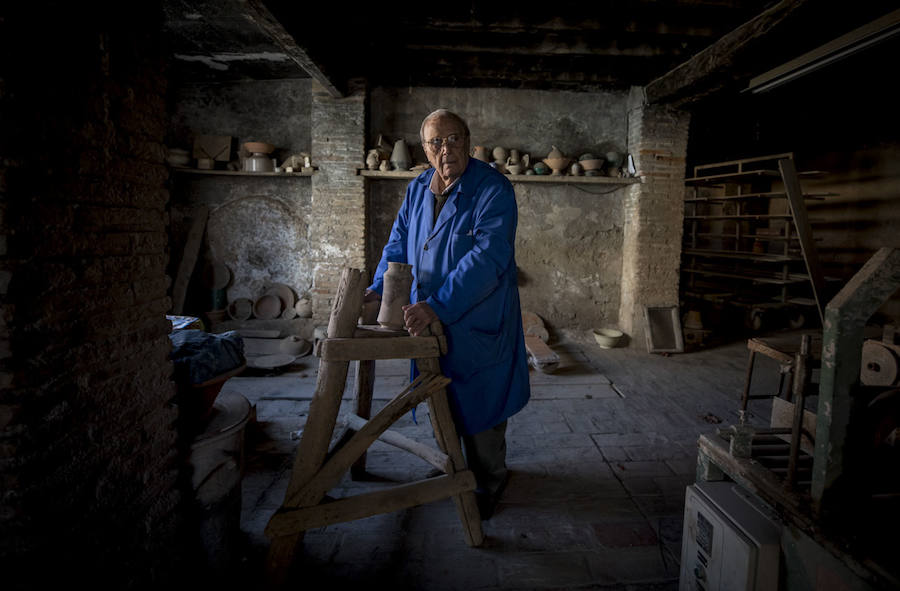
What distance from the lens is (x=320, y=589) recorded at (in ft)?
6.26

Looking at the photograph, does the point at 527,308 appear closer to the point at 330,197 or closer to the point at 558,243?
the point at 558,243

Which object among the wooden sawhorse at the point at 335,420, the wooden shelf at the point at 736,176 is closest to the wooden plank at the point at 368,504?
the wooden sawhorse at the point at 335,420

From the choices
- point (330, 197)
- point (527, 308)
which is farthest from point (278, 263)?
point (527, 308)

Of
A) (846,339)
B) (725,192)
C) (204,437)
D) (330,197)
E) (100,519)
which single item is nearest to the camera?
(846,339)

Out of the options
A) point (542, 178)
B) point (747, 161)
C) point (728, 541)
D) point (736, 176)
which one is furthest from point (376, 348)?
point (736, 176)

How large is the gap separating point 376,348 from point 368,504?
28.5 inches

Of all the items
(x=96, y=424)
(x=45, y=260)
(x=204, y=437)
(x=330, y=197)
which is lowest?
(x=204, y=437)

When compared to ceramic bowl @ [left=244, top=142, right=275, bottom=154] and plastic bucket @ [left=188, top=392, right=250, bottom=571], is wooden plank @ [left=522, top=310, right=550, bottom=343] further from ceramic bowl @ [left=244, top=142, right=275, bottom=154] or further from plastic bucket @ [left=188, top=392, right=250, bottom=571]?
plastic bucket @ [left=188, top=392, right=250, bottom=571]

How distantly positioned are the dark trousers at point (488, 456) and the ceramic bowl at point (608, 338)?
4.11 m

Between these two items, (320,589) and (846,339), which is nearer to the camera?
(846,339)

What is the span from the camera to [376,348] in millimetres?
1777

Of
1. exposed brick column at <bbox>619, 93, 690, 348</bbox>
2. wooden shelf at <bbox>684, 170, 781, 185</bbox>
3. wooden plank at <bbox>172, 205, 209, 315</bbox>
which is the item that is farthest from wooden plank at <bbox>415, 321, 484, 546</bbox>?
wooden shelf at <bbox>684, 170, 781, 185</bbox>

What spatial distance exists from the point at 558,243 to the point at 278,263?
419 centimetres

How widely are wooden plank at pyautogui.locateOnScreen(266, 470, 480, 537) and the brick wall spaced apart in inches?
19.8
